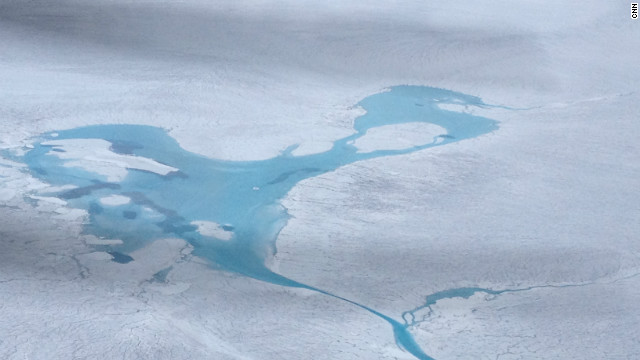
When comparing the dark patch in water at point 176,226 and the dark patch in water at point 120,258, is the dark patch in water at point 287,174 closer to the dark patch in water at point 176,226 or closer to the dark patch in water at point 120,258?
the dark patch in water at point 176,226

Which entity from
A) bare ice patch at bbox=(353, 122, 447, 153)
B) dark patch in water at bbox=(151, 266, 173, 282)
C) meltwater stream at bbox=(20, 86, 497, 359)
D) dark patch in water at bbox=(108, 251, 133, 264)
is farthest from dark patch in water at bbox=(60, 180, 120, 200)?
bare ice patch at bbox=(353, 122, 447, 153)

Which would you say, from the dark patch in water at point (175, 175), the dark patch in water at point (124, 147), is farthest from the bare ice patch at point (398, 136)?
the dark patch in water at point (124, 147)

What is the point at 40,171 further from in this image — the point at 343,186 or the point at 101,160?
the point at 343,186

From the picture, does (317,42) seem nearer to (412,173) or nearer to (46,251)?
(412,173)

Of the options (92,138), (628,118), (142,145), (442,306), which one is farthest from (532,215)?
(92,138)

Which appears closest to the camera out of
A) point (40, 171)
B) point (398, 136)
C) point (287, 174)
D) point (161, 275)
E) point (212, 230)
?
point (161, 275)

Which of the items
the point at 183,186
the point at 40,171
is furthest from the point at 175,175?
the point at 40,171

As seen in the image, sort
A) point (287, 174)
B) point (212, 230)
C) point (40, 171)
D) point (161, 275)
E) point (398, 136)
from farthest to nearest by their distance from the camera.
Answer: point (398, 136) < point (287, 174) < point (40, 171) < point (212, 230) < point (161, 275)

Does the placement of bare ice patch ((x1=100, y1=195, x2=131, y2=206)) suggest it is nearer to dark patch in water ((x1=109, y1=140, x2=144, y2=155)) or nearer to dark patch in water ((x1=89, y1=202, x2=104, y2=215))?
dark patch in water ((x1=89, y1=202, x2=104, y2=215))
